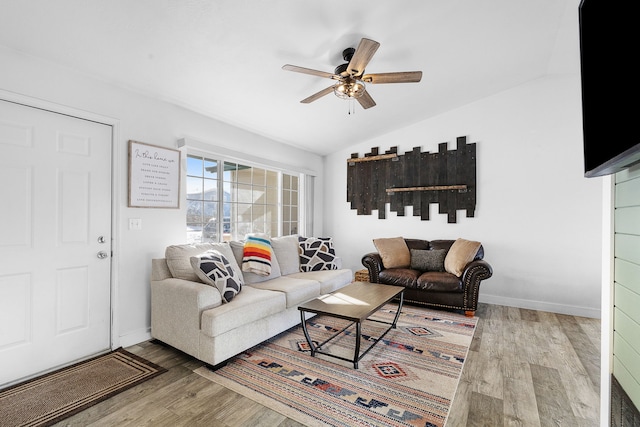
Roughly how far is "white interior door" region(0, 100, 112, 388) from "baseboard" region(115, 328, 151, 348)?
0.44 ft

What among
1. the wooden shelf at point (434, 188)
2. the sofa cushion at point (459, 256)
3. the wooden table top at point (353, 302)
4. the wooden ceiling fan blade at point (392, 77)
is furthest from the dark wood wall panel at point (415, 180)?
the wooden ceiling fan blade at point (392, 77)

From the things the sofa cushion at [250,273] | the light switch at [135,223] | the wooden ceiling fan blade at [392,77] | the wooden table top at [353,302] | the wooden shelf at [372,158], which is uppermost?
the wooden ceiling fan blade at [392,77]

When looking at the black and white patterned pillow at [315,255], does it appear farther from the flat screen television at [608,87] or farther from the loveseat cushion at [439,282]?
the flat screen television at [608,87]

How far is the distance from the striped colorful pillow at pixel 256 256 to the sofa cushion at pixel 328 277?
17.3 inches

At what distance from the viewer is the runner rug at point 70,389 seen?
1.83 metres

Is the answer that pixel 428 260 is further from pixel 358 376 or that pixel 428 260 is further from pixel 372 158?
pixel 358 376

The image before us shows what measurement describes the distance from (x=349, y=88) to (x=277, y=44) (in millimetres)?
701

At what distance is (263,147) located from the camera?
4406 millimetres

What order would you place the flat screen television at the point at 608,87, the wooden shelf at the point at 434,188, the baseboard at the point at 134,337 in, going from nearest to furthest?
the flat screen television at the point at 608,87, the baseboard at the point at 134,337, the wooden shelf at the point at 434,188

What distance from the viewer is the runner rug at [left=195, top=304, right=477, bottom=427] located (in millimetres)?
1845

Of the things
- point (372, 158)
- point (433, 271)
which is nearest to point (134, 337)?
point (433, 271)

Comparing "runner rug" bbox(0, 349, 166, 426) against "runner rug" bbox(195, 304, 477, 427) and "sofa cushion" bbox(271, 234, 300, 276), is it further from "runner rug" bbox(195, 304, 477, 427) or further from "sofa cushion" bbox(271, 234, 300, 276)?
"sofa cushion" bbox(271, 234, 300, 276)

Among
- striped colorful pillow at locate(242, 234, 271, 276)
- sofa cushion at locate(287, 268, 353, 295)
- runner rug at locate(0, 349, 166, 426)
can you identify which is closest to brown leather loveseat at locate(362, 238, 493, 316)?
sofa cushion at locate(287, 268, 353, 295)

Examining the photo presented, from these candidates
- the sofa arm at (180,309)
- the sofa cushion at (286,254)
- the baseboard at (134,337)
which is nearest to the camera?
the sofa arm at (180,309)
